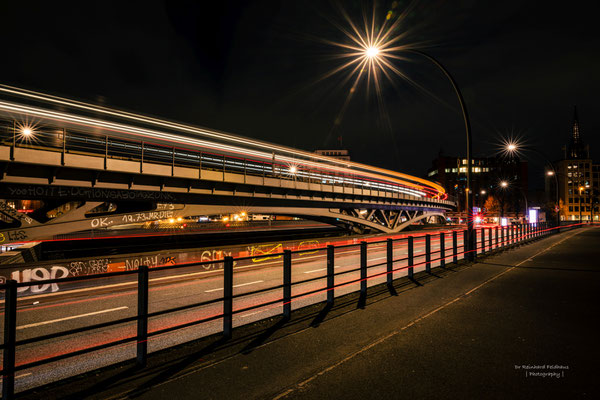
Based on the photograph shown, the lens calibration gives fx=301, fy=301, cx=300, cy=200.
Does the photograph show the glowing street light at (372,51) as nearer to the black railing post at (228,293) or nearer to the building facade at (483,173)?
the black railing post at (228,293)

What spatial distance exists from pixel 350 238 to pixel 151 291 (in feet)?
58.5

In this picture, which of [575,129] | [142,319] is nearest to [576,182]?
[575,129]

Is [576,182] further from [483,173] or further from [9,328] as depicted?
[9,328]

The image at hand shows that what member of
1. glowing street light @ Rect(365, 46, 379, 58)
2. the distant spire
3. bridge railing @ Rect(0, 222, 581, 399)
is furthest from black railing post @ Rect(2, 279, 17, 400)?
the distant spire

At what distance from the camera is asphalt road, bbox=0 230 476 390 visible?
4759mm

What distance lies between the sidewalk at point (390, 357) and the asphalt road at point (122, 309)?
1043 millimetres

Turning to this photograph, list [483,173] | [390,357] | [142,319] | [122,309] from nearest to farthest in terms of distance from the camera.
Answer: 1. [142,319]
2. [390,357]
3. [122,309]
4. [483,173]

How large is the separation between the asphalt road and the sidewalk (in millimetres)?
1043

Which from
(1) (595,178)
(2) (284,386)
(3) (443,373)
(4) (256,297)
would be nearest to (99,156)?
(4) (256,297)

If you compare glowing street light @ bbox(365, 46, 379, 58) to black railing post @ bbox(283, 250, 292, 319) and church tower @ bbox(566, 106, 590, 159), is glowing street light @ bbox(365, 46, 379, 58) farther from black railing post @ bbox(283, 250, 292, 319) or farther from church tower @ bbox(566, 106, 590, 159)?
church tower @ bbox(566, 106, 590, 159)

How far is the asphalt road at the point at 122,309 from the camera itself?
4.76 m

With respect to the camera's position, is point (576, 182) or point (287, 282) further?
point (576, 182)

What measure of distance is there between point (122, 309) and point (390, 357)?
267 inches

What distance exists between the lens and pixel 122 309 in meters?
7.68
